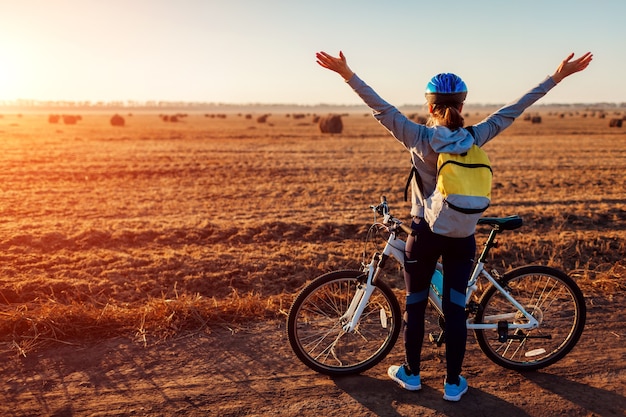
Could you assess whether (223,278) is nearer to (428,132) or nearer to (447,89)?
(428,132)

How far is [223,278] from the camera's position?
6.92 metres

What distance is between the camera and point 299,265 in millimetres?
7301

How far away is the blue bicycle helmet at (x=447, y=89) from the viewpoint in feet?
10.4

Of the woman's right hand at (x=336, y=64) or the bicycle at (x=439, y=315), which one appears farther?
the bicycle at (x=439, y=315)

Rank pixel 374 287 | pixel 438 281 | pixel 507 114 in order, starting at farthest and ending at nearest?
pixel 374 287 → pixel 438 281 → pixel 507 114

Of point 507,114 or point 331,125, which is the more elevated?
point 507,114

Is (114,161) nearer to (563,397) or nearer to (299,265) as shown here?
(299,265)

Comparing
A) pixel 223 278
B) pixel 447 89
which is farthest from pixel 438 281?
pixel 223 278

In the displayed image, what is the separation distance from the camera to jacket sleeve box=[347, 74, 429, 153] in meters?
3.24

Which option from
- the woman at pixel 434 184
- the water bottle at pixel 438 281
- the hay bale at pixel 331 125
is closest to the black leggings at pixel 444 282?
the woman at pixel 434 184

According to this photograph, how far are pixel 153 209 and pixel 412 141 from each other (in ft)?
28.0

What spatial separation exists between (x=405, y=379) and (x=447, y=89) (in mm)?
1931

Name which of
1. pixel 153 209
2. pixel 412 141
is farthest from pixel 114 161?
pixel 412 141

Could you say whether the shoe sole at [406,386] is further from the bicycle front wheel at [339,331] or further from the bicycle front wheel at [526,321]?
the bicycle front wheel at [526,321]
